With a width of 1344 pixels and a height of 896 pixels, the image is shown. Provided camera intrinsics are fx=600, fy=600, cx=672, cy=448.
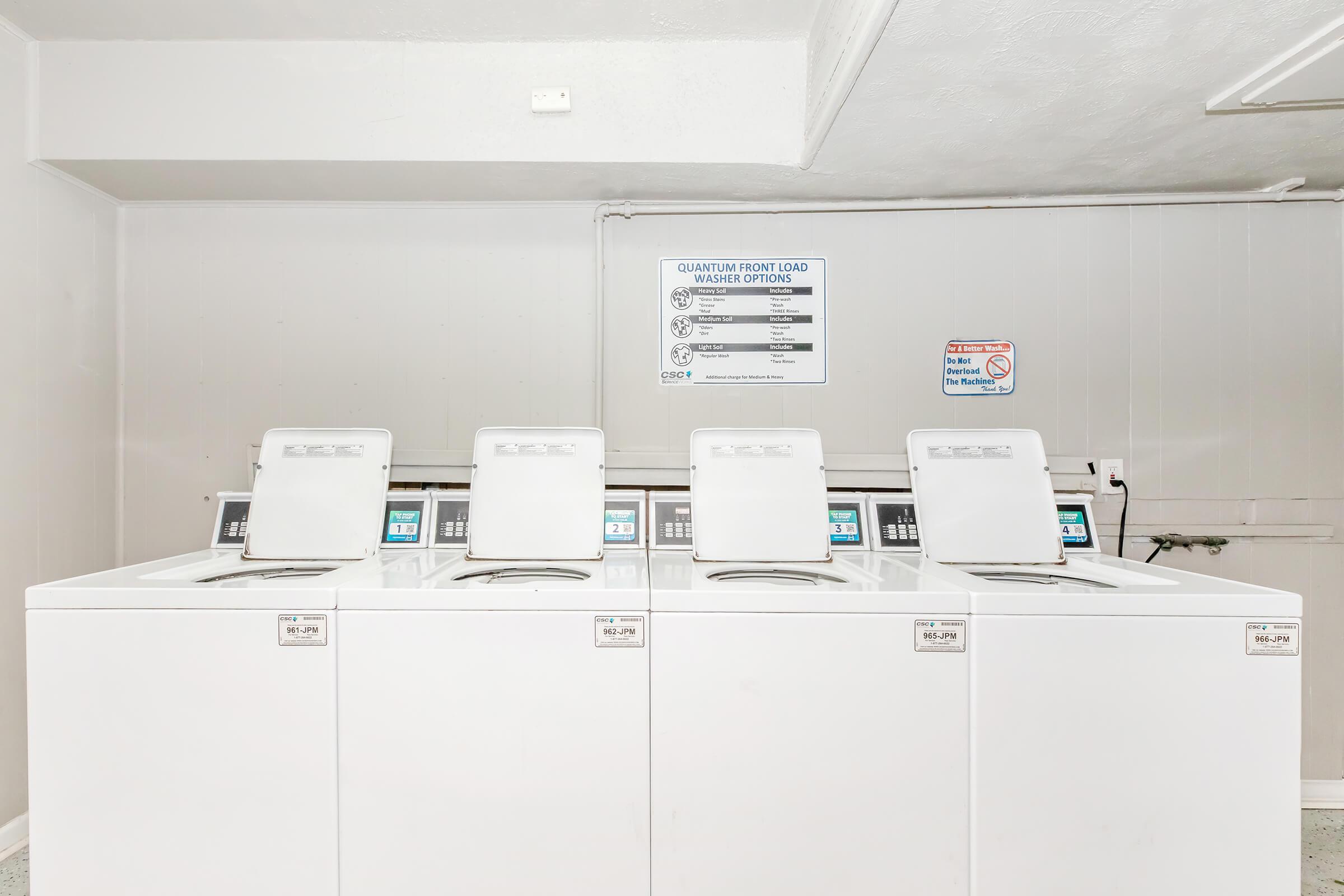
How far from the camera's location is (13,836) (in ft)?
5.75

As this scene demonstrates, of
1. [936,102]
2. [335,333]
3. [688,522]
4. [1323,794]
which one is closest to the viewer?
[936,102]

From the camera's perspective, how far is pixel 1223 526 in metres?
2.12

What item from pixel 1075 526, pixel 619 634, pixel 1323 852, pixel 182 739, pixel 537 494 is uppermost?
pixel 537 494

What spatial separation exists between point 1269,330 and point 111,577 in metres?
3.57

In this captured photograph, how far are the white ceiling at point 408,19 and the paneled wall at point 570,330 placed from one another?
535mm

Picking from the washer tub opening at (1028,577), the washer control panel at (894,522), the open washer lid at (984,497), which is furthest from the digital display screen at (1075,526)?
the washer control panel at (894,522)

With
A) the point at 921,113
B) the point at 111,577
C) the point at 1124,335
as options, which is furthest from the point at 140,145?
the point at 1124,335

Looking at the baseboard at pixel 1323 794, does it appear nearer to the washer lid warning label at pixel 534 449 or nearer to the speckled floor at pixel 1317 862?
the speckled floor at pixel 1317 862

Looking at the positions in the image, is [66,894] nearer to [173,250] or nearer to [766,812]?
[766,812]

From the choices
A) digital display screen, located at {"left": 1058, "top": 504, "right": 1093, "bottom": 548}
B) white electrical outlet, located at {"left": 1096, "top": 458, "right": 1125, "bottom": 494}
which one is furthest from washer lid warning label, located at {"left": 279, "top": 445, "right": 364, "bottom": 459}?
white electrical outlet, located at {"left": 1096, "top": 458, "right": 1125, "bottom": 494}

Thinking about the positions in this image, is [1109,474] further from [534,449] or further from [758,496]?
[534,449]

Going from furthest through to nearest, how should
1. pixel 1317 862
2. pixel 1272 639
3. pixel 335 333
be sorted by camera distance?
pixel 335 333, pixel 1317 862, pixel 1272 639

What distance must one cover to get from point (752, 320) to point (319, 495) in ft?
5.00

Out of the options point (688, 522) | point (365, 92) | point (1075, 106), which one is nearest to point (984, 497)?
point (688, 522)
